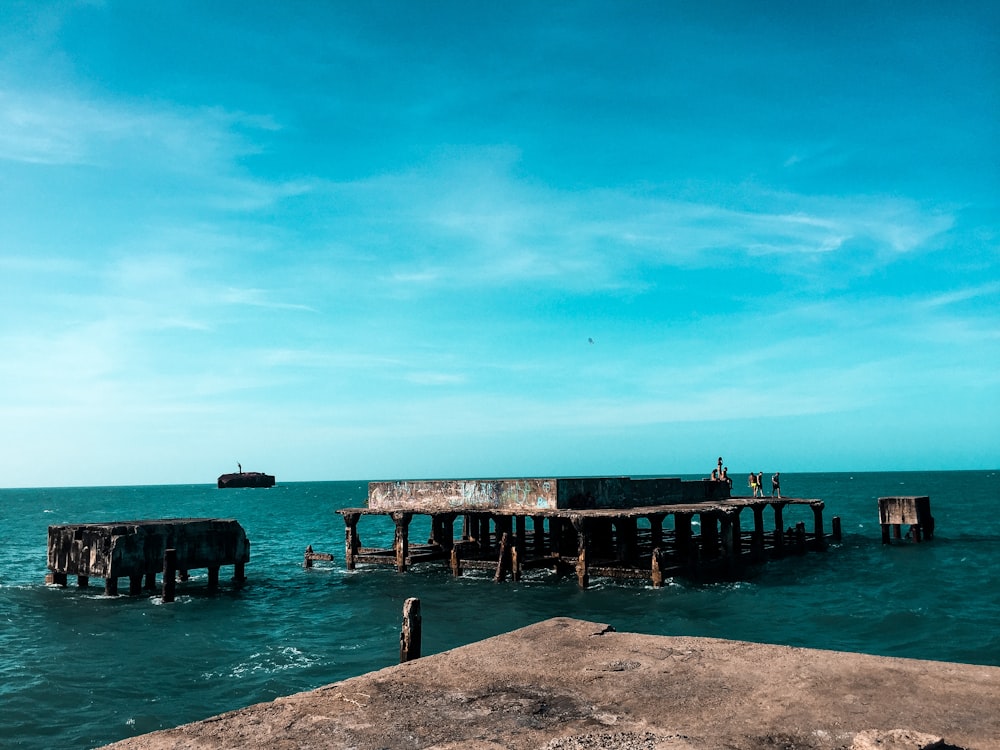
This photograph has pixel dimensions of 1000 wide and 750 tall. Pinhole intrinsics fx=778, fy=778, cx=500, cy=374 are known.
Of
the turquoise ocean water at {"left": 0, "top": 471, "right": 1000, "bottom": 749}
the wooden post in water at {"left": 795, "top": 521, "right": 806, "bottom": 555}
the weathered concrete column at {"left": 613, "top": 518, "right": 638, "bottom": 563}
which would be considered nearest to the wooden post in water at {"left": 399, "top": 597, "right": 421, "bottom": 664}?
the turquoise ocean water at {"left": 0, "top": 471, "right": 1000, "bottom": 749}

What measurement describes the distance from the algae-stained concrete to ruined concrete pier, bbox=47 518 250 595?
1727 centimetres

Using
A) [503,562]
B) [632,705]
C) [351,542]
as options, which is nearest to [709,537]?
[503,562]

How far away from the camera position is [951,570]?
3052cm

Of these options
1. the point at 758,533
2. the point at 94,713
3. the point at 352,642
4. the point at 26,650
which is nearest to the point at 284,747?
the point at 94,713

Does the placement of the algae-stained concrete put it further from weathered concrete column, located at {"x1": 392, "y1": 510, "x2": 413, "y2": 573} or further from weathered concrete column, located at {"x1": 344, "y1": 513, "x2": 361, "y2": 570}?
weathered concrete column, located at {"x1": 344, "y1": 513, "x2": 361, "y2": 570}

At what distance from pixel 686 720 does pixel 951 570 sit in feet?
93.3

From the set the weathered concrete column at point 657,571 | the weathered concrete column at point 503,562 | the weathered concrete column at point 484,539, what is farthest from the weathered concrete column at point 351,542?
the weathered concrete column at point 657,571

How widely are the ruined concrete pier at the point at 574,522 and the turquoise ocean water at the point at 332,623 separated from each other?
0.76 metres

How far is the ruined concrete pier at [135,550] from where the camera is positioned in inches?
930

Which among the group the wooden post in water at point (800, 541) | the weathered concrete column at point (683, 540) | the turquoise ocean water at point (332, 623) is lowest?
the turquoise ocean water at point (332, 623)

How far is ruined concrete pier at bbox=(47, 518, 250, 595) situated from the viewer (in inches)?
930

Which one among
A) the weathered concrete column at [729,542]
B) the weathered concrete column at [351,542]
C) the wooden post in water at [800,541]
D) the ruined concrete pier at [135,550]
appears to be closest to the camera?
the ruined concrete pier at [135,550]

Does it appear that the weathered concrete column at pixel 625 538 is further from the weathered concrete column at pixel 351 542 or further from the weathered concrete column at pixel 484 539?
the weathered concrete column at pixel 351 542

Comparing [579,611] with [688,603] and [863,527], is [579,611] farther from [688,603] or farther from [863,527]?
[863,527]
